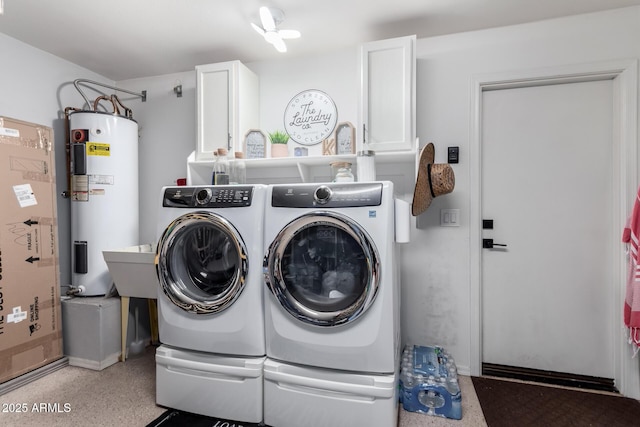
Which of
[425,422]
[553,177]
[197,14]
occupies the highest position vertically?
[197,14]

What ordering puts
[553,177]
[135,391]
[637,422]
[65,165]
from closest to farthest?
1. [637,422]
2. [135,391]
3. [553,177]
4. [65,165]

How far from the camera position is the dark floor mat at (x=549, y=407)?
179cm

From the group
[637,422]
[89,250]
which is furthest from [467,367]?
[89,250]

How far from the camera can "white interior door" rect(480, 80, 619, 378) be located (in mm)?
2150

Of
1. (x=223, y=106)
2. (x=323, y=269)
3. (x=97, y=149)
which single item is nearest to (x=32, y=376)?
(x=97, y=149)

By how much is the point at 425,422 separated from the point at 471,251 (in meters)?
1.09

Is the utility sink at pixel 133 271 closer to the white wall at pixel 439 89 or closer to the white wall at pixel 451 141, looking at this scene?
the white wall at pixel 439 89

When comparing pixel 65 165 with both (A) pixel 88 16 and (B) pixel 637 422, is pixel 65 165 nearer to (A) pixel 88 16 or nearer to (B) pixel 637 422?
(A) pixel 88 16

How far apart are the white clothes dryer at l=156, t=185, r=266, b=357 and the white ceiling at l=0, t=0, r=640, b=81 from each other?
3.71ft

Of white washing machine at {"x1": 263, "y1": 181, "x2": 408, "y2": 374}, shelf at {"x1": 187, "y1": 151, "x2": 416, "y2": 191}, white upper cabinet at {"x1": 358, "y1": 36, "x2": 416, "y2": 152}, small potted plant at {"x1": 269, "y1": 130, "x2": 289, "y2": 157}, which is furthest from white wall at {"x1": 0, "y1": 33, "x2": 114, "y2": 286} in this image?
white upper cabinet at {"x1": 358, "y1": 36, "x2": 416, "y2": 152}

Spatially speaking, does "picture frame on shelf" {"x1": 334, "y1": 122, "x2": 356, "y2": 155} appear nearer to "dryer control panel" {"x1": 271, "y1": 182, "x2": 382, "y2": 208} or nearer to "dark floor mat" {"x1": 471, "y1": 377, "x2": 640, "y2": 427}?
"dryer control panel" {"x1": 271, "y1": 182, "x2": 382, "y2": 208}

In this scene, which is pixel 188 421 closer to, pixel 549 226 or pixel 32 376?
pixel 32 376

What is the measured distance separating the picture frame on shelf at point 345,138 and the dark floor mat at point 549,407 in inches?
69.2

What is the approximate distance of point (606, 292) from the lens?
7.05 feet
